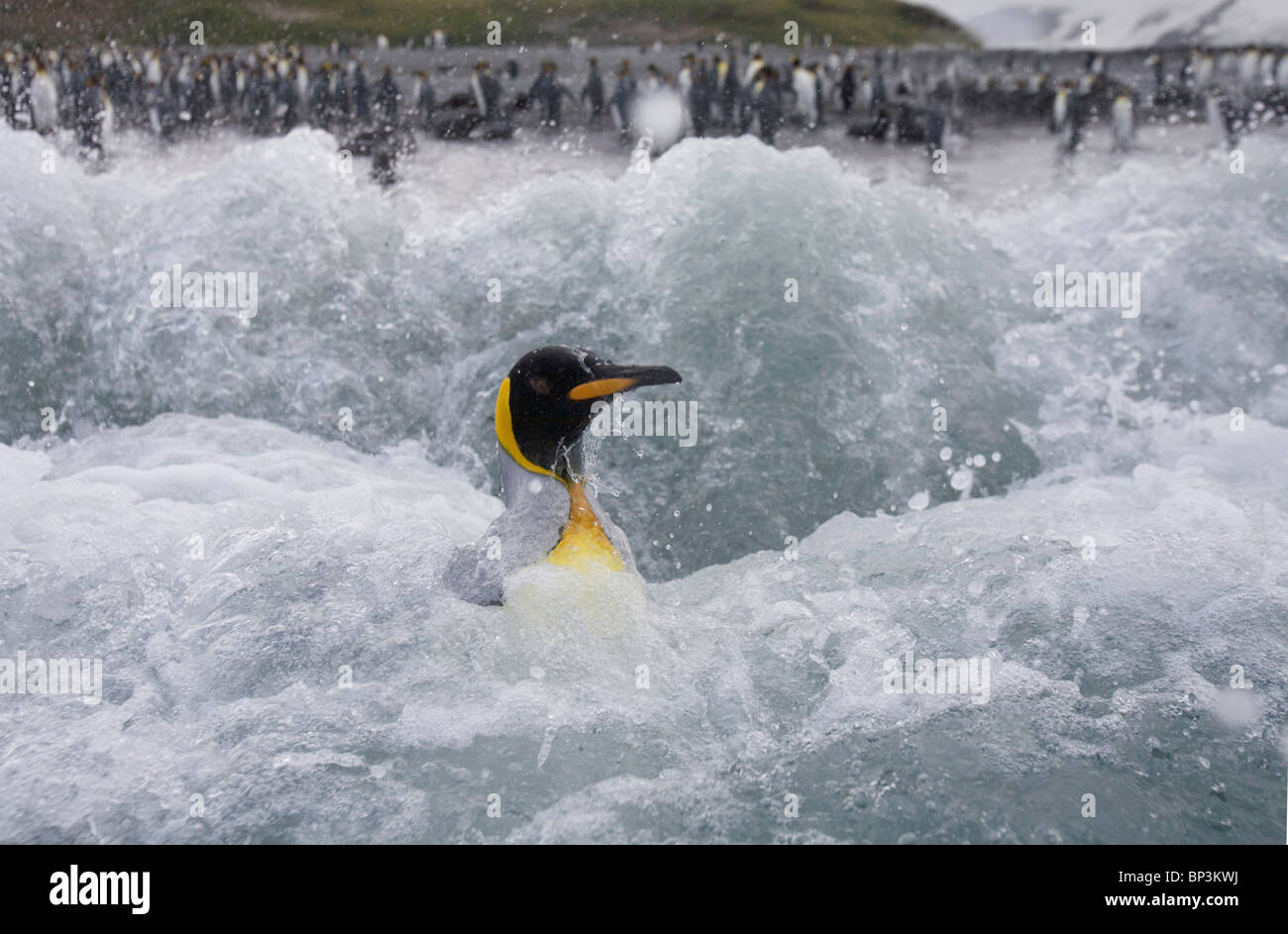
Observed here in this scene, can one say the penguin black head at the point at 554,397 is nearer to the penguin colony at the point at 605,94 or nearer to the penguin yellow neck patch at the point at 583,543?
the penguin yellow neck patch at the point at 583,543

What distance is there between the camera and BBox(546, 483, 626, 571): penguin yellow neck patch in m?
2.27

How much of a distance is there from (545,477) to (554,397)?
186mm

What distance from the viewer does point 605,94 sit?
13078mm

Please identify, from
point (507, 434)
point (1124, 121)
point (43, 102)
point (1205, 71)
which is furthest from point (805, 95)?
point (507, 434)

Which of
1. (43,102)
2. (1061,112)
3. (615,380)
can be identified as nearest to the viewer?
(615,380)

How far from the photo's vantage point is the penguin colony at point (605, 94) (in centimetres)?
1269

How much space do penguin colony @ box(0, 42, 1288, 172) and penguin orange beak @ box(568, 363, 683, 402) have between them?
10.2 metres

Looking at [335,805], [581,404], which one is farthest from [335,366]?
[335,805]

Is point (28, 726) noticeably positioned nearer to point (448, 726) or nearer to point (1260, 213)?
point (448, 726)

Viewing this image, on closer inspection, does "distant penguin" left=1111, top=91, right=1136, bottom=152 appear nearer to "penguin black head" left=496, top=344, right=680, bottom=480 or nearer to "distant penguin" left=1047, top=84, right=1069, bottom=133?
"distant penguin" left=1047, top=84, right=1069, bottom=133

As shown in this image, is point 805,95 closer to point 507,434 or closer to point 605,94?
point 605,94

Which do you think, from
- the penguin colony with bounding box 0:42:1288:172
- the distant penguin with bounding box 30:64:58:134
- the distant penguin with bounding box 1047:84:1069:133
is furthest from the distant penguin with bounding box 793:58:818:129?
the distant penguin with bounding box 30:64:58:134

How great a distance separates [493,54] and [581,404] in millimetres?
12470

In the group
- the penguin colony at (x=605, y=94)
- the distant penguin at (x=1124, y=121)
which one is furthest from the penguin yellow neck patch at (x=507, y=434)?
the distant penguin at (x=1124, y=121)
